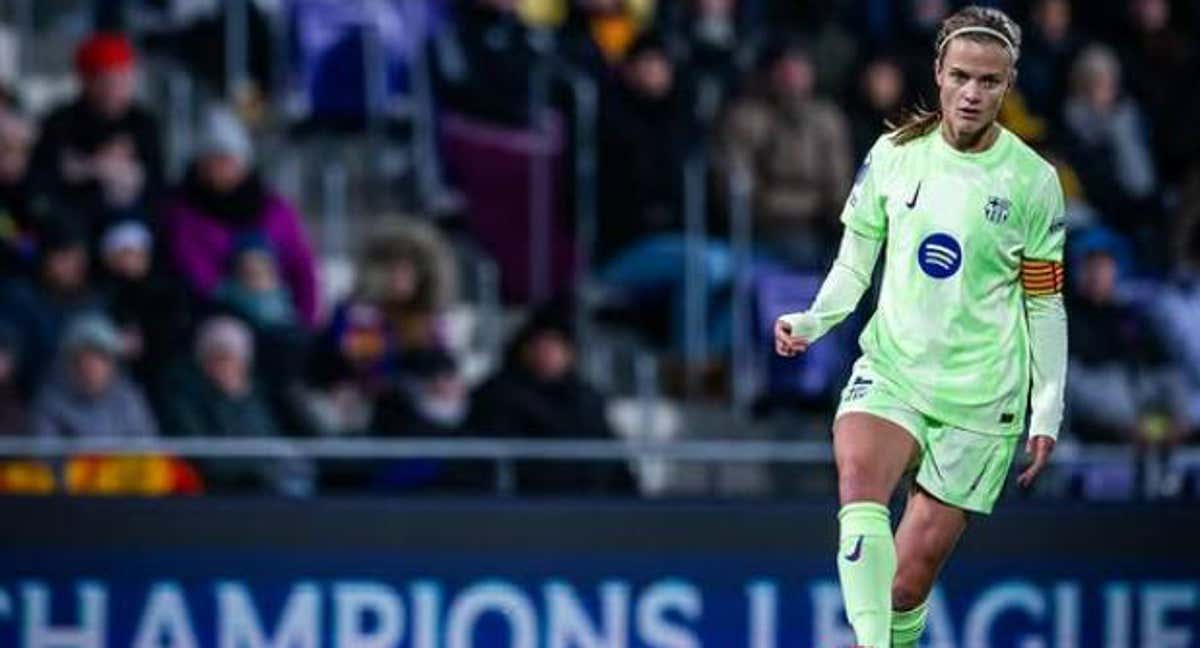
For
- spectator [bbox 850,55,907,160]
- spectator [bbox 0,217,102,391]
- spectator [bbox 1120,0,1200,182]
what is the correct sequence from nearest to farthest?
1. spectator [bbox 0,217,102,391]
2. spectator [bbox 850,55,907,160]
3. spectator [bbox 1120,0,1200,182]

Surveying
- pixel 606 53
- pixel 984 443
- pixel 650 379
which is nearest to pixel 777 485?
pixel 650 379

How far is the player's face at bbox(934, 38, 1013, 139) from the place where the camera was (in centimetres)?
948

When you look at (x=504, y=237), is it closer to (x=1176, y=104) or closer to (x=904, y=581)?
(x=1176, y=104)

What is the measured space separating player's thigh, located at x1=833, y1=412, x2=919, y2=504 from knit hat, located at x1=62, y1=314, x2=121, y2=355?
4.50 meters

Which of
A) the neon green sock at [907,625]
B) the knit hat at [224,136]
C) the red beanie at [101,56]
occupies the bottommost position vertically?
the neon green sock at [907,625]

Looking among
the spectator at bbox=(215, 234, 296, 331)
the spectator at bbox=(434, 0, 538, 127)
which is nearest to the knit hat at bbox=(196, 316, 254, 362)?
the spectator at bbox=(215, 234, 296, 331)

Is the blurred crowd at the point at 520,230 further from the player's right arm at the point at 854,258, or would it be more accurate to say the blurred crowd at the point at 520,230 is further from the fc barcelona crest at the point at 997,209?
the fc barcelona crest at the point at 997,209

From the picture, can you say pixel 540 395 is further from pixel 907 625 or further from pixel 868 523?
pixel 868 523

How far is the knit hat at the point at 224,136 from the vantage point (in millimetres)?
14969

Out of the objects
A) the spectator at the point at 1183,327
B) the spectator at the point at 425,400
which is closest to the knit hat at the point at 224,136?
the spectator at the point at 425,400

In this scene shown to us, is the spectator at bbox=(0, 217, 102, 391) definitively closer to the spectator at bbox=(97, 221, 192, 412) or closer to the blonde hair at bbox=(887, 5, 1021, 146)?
the spectator at bbox=(97, 221, 192, 412)

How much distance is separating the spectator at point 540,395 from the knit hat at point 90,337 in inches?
55.1

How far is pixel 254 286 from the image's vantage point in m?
14.5

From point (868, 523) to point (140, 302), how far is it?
5.35 meters
